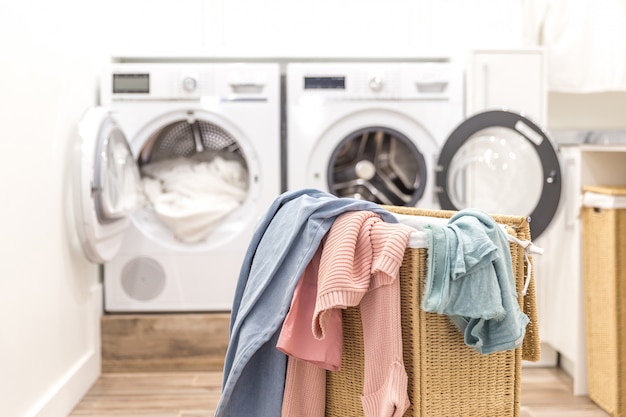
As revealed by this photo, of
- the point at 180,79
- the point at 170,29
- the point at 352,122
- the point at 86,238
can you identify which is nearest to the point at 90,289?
the point at 86,238

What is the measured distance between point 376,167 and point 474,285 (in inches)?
61.7

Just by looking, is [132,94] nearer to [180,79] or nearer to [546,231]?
[180,79]

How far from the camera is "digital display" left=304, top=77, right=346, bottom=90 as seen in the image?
111 inches

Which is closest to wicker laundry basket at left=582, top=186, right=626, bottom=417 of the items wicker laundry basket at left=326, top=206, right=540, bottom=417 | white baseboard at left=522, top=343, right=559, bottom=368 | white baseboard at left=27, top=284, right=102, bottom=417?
white baseboard at left=522, top=343, right=559, bottom=368

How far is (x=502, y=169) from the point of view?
2715 mm

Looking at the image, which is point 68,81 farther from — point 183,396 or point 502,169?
point 502,169

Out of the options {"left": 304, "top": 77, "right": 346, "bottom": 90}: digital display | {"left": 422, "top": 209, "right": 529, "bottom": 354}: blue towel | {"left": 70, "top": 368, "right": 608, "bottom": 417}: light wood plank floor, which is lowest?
{"left": 70, "top": 368, "right": 608, "bottom": 417}: light wood plank floor

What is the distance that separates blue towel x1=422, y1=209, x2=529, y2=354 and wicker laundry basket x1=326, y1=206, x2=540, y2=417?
0.04 m

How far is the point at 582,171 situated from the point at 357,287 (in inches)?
59.2

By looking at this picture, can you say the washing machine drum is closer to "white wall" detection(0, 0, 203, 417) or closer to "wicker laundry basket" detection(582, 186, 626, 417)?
"white wall" detection(0, 0, 203, 417)

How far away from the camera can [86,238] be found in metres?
2.34

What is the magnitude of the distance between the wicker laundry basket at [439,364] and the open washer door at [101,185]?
44.6 inches

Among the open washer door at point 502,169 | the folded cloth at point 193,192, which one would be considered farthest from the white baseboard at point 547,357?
the folded cloth at point 193,192

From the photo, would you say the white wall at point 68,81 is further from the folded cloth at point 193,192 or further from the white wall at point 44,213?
the folded cloth at point 193,192
